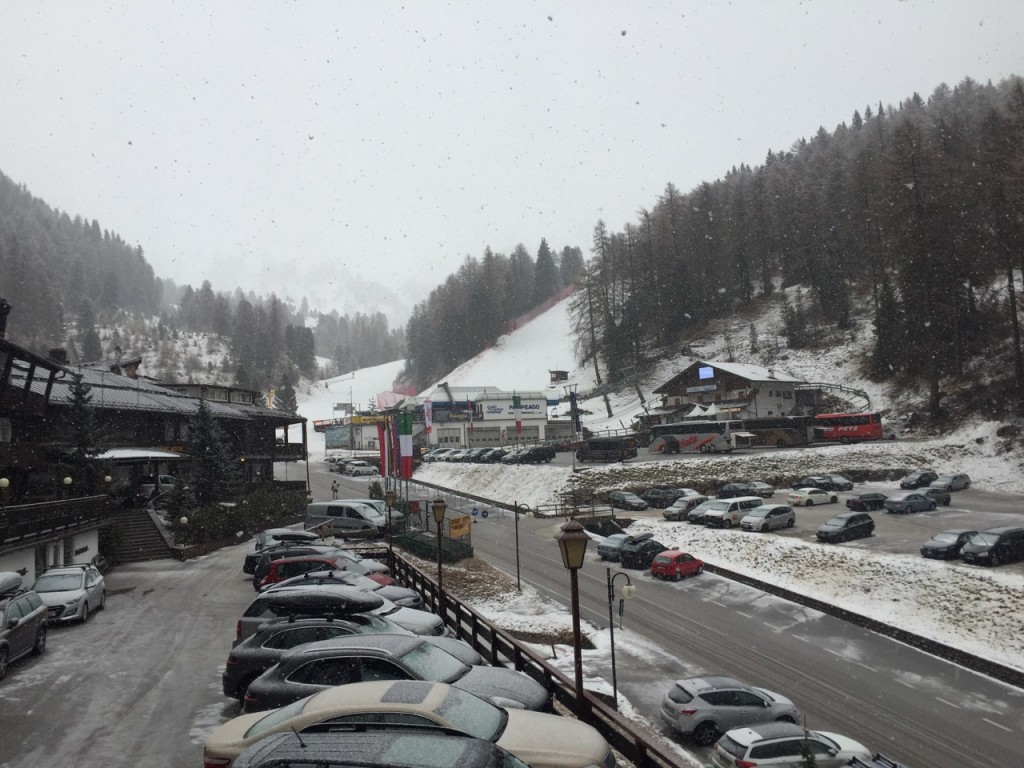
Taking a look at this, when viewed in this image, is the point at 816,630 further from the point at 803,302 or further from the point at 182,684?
the point at 803,302

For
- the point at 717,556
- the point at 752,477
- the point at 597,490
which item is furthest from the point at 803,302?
the point at 717,556

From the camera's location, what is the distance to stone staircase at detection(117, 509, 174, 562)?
93.1 ft

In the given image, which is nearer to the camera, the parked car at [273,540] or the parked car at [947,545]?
the parked car at [273,540]

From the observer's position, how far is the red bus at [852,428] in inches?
1973

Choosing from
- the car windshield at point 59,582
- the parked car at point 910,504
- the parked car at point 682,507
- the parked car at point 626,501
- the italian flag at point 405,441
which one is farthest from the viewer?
the parked car at point 626,501

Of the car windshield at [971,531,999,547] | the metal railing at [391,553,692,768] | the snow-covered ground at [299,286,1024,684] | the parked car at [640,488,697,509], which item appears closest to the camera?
the metal railing at [391,553,692,768]

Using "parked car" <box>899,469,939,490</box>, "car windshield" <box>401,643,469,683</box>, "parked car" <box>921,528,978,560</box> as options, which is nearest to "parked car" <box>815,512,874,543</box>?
"parked car" <box>921,528,978,560</box>

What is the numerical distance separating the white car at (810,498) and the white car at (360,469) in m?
44.9

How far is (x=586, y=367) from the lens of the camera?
3839 inches

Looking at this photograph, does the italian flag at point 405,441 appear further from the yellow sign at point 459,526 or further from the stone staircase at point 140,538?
the stone staircase at point 140,538

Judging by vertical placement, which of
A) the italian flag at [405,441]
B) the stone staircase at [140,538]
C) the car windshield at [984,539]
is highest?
the italian flag at [405,441]

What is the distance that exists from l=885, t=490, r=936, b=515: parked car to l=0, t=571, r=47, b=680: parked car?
35.9 meters

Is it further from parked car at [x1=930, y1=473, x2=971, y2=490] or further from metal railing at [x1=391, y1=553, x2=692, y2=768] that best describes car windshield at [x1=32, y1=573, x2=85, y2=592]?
parked car at [x1=930, y1=473, x2=971, y2=490]

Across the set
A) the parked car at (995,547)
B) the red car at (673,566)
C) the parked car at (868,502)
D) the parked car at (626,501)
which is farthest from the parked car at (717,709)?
the parked car at (626,501)
